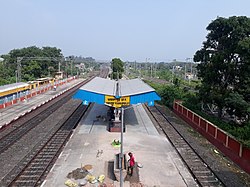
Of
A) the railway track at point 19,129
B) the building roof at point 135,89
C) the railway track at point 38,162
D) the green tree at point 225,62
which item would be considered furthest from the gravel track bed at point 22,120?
the green tree at point 225,62

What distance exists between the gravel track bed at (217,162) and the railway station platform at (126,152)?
1.68 m

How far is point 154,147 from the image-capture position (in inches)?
733

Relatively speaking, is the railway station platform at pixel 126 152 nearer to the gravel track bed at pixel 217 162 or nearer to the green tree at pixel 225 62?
the gravel track bed at pixel 217 162

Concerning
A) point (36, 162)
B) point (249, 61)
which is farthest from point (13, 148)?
point (249, 61)

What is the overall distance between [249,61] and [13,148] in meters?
17.9

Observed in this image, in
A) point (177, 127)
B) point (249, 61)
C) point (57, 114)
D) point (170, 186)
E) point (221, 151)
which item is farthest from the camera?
point (57, 114)

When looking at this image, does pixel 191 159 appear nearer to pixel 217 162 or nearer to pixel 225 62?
pixel 217 162

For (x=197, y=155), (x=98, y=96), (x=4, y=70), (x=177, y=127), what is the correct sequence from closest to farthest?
1. (x=197, y=155)
2. (x=98, y=96)
3. (x=177, y=127)
4. (x=4, y=70)

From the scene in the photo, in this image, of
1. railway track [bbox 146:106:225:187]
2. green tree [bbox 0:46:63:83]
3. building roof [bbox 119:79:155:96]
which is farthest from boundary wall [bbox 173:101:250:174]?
green tree [bbox 0:46:63:83]

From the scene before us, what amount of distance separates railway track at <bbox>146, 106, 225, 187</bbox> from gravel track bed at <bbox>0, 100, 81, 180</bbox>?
960cm

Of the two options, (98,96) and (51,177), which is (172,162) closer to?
(51,177)

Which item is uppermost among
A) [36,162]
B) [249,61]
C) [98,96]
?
[249,61]

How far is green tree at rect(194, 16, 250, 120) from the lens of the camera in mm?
21719

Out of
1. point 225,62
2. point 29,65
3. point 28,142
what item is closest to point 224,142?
point 225,62
